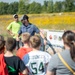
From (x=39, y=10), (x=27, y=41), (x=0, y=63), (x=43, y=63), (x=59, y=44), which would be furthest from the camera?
(x=39, y=10)

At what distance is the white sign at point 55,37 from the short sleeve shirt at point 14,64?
22.7 ft

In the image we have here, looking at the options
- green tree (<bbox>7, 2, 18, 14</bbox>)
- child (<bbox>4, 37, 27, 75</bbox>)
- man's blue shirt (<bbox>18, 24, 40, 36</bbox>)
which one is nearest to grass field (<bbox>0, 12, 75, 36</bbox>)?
man's blue shirt (<bbox>18, 24, 40, 36</bbox>)

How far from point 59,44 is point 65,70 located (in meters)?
7.57

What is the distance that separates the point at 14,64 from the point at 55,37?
7.35m

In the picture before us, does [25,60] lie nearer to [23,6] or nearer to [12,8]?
[12,8]

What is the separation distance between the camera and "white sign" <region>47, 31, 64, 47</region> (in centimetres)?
1224

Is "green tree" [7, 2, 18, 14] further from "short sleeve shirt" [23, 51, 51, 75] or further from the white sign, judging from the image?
"short sleeve shirt" [23, 51, 51, 75]

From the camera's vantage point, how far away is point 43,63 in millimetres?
5512

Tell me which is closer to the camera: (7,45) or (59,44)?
(7,45)

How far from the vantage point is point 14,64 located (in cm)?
521

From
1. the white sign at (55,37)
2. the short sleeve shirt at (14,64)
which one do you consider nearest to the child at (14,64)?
the short sleeve shirt at (14,64)

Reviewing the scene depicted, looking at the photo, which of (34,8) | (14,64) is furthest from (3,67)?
(34,8)

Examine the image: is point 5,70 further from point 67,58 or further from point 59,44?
point 59,44


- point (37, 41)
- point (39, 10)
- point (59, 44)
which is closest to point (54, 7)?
point (39, 10)
